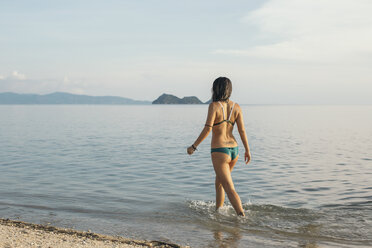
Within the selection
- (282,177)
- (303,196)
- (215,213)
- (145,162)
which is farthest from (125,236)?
(145,162)

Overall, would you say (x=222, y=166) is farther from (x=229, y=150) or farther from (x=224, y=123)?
(x=224, y=123)

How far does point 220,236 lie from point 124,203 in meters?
3.64

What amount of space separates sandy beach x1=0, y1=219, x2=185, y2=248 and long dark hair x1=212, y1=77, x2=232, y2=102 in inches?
110

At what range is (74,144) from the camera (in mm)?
24719

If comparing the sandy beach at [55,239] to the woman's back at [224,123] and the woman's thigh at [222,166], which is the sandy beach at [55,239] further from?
the woman's back at [224,123]

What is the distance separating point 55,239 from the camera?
632 cm

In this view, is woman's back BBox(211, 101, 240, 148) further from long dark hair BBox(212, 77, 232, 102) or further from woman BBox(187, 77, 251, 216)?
long dark hair BBox(212, 77, 232, 102)

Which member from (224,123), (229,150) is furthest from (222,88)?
(229,150)

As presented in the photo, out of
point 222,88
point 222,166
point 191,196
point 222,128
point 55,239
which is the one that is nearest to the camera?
point 55,239

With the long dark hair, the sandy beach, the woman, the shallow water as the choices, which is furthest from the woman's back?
the sandy beach

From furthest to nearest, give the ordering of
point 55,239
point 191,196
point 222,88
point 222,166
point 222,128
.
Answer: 1. point 191,196
2. point 222,166
3. point 222,128
4. point 222,88
5. point 55,239

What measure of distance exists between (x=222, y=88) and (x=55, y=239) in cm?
391

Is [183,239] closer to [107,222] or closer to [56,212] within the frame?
[107,222]

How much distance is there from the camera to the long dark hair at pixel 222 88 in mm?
7176
